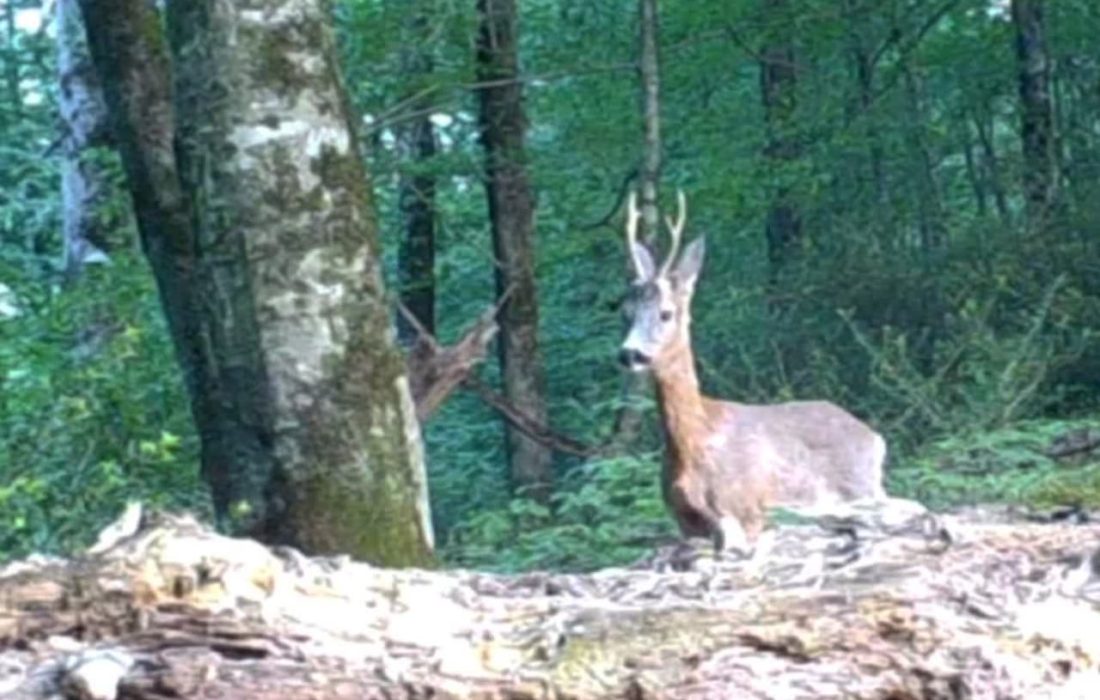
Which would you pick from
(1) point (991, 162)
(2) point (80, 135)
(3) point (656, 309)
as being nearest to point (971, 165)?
(1) point (991, 162)

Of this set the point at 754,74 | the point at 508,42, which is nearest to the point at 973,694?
the point at 508,42

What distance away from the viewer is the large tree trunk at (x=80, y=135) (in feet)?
33.0

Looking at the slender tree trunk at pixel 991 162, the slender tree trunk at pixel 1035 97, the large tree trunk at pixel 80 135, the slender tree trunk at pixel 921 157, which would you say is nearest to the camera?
the large tree trunk at pixel 80 135

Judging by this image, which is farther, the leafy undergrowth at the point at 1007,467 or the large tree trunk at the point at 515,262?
the large tree trunk at the point at 515,262

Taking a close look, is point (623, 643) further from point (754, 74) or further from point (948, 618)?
point (754, 74)

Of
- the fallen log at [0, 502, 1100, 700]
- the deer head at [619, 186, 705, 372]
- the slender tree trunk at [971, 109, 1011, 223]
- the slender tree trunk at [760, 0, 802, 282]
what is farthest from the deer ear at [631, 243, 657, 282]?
the slender tree trunk at [971, 109, 1011, 223]

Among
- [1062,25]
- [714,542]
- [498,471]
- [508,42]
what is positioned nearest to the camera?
[714,542]

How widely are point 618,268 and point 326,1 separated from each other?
32.3 ft

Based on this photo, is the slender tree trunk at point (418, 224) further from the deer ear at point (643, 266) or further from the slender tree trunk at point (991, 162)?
the deer ear at point (643, 266)

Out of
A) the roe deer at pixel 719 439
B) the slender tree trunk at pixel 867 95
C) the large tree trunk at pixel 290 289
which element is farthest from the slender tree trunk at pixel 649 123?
the large tree trunk at pixel 290 289

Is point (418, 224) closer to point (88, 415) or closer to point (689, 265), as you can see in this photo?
point (88, 415)

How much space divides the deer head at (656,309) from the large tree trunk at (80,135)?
2.83 meters

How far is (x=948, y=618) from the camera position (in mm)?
2953

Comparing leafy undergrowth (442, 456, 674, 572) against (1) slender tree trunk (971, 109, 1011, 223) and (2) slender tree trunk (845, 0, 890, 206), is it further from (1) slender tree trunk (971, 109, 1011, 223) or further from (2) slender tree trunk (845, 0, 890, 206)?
(1) slender tree trunk (971, 109, 1011, 223)
